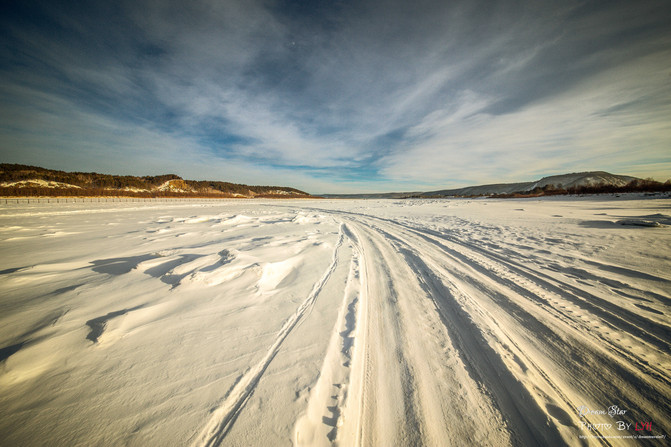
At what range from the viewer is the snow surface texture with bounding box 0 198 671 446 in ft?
5.38

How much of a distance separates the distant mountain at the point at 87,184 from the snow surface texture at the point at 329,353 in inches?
2220

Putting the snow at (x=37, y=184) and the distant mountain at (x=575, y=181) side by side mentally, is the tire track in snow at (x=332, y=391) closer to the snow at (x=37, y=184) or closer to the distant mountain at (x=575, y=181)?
the distant mountain at (x=575, y=181)

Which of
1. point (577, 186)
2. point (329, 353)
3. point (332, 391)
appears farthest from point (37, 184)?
point (577, 186)

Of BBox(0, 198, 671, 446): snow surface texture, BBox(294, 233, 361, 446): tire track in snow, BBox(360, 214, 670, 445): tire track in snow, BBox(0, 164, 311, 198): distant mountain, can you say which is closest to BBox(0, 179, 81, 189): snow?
BBox(0, 164, 311, 198): distant mountain

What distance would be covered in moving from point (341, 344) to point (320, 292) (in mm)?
1313

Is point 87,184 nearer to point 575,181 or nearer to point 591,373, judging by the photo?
point 591,373

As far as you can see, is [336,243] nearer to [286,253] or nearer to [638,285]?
[286,253]

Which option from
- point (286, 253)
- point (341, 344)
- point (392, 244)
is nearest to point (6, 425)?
point (341, 344)

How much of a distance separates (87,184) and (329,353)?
2903 inches

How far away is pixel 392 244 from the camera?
743 cm

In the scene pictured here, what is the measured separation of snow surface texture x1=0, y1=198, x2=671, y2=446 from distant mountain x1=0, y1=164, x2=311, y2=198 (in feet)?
185

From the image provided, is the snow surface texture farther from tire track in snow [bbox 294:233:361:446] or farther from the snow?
the snow

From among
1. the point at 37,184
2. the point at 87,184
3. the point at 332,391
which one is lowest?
the point at 332,391

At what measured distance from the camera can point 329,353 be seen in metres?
2.40
